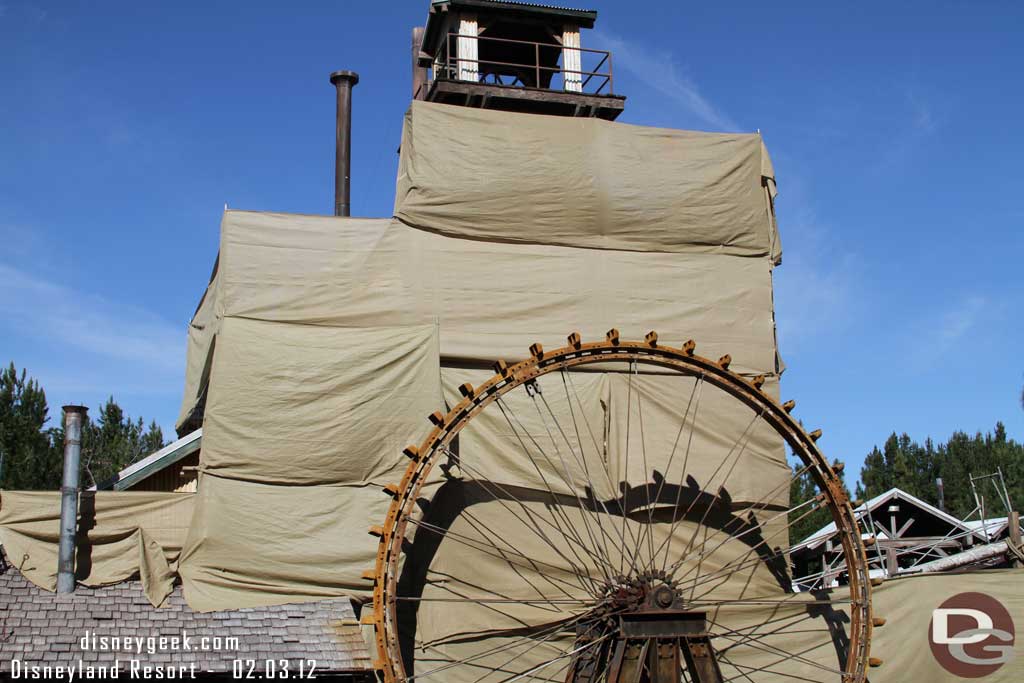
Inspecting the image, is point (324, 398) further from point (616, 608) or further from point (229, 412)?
point (616, 608)

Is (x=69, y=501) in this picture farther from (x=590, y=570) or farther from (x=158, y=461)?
(x=590, y=570)

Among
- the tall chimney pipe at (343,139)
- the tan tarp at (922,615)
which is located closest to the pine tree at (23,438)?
the tall chimney pipe at (343,139)

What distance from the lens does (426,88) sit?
19812mm

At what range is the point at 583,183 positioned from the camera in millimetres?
14984

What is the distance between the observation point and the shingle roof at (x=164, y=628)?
11.5 meters

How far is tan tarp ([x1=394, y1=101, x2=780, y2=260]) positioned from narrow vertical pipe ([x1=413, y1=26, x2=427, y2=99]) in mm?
5158

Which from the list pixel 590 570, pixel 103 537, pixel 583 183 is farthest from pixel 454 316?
pixel 103 537

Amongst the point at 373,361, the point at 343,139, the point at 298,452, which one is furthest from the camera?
the point at 343,139

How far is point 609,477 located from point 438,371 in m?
2.61

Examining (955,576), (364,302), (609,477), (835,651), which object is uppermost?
(364,302)

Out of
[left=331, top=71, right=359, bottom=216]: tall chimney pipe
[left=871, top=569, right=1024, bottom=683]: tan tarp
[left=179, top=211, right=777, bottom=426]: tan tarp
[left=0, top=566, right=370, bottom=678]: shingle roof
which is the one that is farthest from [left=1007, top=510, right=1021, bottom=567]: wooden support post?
[left=331, top=71, right=359, bottom=216]: tall chimney pipe

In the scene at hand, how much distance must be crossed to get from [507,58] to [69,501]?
11937 millimetres

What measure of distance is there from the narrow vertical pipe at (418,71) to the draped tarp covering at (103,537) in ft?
31.4

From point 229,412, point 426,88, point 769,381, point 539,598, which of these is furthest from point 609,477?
point 426,88
